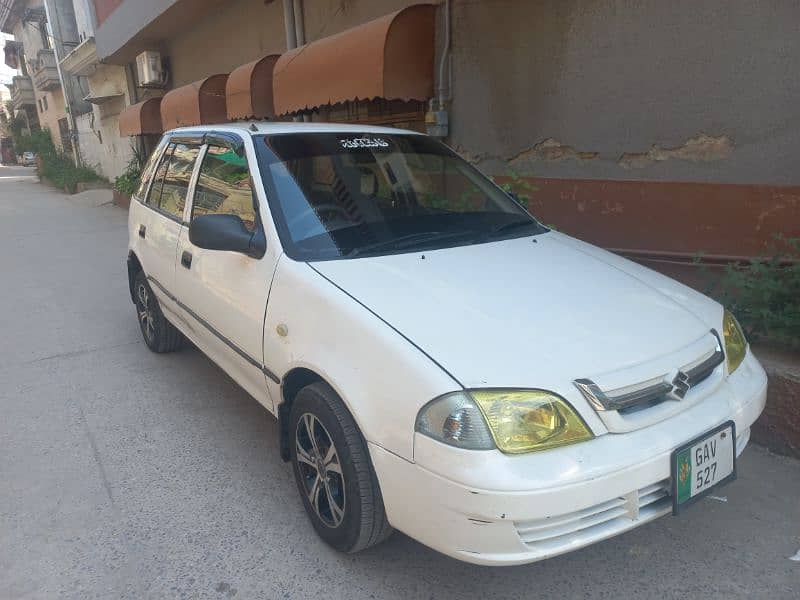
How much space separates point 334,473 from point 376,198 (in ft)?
4.66

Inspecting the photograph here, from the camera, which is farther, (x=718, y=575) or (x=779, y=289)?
(x=779, y=289)

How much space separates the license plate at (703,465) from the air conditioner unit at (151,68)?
16.0 meters

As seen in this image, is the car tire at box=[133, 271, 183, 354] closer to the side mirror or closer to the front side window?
the front side window

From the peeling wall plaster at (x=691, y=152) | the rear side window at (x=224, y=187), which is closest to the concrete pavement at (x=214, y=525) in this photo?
the rear side window at (x=224, y=187)

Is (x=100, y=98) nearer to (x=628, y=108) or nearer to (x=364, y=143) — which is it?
(x=628, y=108)

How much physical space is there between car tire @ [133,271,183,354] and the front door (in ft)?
2.96

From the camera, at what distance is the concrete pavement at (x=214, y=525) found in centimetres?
230

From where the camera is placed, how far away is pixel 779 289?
3.25m

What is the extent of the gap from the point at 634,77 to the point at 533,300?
3.14m

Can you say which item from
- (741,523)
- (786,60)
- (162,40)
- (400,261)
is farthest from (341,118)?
(162,40)

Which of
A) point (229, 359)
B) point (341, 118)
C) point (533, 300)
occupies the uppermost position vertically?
point (341, 118)

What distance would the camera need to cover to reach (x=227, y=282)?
2965 mm

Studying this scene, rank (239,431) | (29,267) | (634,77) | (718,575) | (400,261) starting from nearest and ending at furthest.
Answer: (718,575)
(400,261)
(239,431)
(634,77)
(29,267)

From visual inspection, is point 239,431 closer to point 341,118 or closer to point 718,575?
point 718,575
